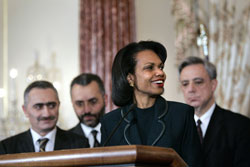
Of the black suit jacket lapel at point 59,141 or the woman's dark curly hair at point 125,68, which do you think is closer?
the woman's dark curly hair at point 125,68

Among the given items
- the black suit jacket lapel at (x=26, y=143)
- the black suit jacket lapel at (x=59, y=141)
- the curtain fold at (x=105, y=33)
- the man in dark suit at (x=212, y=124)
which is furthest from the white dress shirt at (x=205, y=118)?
the curtain fold at (x=105, y=33)

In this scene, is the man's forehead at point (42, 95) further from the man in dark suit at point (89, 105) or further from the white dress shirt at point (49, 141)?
the man in dark suit at point (89, 105)

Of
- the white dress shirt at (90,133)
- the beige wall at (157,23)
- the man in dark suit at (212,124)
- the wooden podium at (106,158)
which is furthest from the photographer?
the beige wall at (157,23)

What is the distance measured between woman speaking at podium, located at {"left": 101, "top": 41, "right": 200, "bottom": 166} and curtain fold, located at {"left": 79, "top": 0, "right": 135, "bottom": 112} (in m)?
4.36

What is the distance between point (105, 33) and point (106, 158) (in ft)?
19.4

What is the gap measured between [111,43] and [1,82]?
233 centimetres

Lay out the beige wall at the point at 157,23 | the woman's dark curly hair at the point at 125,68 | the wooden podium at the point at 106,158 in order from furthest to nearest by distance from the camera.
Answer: the beige wall at the point at 157,23 → the woman's dark curly hair at the point at 125,68 → the wooden podium at the point at 106,158

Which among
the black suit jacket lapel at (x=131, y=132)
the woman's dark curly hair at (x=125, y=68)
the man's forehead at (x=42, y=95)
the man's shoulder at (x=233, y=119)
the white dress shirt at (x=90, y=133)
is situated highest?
the woman's dark curly hair at (x=125, y=68)

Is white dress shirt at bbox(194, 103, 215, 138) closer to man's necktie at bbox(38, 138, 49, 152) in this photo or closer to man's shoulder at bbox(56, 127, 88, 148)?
man's shoulder at bbox(56, 127, 88, 148)

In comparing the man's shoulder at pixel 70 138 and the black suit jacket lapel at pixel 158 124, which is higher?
the black suit jacket lapel at pixel 158 124

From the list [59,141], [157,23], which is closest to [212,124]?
[59,141]

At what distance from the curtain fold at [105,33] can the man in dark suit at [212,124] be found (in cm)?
302

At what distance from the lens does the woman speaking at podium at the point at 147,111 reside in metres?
2.53

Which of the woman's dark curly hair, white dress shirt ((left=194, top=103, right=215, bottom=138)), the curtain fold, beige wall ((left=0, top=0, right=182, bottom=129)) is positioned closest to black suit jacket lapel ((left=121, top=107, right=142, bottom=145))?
the woman's dark curly hair
